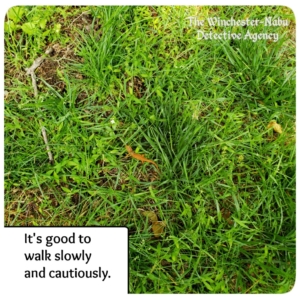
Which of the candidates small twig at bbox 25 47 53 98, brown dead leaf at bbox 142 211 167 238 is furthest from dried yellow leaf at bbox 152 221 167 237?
small twig at bbox 25 47 53 98

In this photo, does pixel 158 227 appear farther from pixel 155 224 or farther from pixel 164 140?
pixel 164 140

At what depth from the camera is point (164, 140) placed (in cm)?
175

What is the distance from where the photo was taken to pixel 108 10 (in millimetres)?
1752

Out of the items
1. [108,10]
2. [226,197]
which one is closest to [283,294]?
[226,197]

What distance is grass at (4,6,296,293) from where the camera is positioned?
5.56 feet

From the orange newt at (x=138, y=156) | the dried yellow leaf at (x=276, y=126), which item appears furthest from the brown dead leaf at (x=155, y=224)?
the dried yellow leaf at (x=276, y=126)

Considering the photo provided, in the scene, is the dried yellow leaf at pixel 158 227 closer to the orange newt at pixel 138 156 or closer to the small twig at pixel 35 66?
the orange newt at pixel 138 156

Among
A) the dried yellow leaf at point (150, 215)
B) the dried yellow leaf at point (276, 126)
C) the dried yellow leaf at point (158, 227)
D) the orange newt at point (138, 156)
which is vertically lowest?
the dried yellow leaf at point (158, 227)

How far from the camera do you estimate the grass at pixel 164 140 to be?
1.69 m

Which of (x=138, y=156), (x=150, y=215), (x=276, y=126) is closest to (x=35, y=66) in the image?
(x=138, y=156)

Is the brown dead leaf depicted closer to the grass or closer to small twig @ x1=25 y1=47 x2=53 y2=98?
the grass

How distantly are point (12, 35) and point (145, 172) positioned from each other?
2.76 feet

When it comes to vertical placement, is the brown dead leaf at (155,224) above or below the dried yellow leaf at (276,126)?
below

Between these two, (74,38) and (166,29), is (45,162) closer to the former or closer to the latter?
(74,38)
